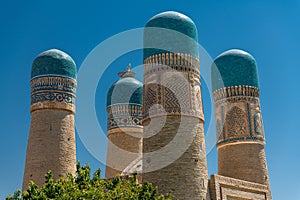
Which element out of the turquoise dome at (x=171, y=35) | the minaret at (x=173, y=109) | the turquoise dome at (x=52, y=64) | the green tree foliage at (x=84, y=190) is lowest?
the green tree foliage at (x=84, y=190)

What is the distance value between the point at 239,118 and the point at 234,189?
3250 mm

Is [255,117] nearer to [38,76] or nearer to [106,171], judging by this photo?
[106,171]

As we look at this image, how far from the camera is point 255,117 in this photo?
544 inches

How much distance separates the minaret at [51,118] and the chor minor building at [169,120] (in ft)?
0.10

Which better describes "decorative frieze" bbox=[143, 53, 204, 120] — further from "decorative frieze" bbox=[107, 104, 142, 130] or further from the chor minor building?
"decorative frieze" bbox=[107, 104, 142, 130]

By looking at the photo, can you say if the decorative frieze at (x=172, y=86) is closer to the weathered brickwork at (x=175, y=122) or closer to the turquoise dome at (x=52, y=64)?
the weathered brickwork at (x=175, y=122)

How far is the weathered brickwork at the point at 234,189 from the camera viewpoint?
10.3 metres

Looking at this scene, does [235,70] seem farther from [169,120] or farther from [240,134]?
[169,120]

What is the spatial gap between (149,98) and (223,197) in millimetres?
2994

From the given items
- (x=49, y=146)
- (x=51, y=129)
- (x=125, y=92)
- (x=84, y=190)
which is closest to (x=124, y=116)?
(x=125, y=92)

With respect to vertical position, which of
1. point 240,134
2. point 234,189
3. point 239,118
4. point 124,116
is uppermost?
point 124,116

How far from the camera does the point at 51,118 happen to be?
504 inches

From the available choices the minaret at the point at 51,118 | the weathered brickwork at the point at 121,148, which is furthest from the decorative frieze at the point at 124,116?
the minaret at the point at 51,118

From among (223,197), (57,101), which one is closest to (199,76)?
(223,197)
